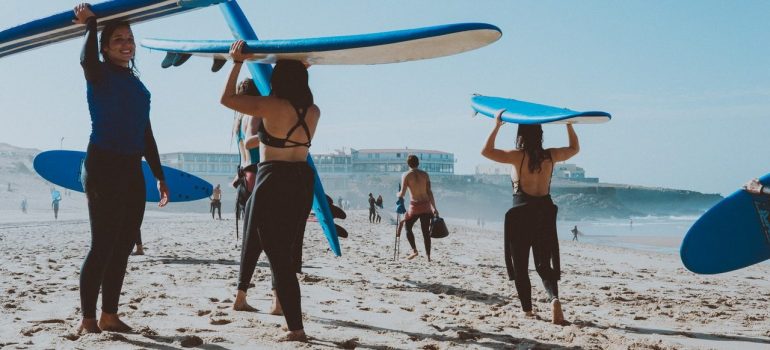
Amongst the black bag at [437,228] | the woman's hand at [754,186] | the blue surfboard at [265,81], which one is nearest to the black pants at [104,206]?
the blue surfboard at [265,81]

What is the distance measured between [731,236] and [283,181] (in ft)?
12.1

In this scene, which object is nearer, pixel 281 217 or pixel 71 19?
pixel 281 217

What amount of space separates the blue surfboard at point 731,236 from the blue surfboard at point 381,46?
285cm

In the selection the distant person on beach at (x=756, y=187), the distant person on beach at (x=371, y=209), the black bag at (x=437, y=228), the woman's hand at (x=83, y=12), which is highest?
the woman's hand at (x=83, y=12)

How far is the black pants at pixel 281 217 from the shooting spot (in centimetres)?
295

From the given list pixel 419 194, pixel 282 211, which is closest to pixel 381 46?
pixel 282 211

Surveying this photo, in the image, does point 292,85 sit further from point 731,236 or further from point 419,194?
point 419,194

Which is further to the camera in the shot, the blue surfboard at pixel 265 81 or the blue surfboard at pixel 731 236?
the blue surfboard at pixel 265 81

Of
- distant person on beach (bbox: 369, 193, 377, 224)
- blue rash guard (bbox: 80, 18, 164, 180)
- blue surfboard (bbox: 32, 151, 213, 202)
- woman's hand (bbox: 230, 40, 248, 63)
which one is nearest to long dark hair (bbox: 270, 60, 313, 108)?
woman's hand (bbox: 230, 40, 248, 63)

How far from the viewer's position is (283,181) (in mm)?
2955

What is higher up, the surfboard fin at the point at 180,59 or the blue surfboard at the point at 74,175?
the surfboard fin at the point at 180,59

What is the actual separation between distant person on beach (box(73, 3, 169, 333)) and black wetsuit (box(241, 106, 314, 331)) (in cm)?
63

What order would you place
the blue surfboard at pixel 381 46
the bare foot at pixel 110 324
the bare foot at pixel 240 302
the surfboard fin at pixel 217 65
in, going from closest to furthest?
1. the blue surfboard at pixel 381 46
2. the bare foot at pixel 110 324
3. the surfboard fin at pixel 217 65
4. the bare foot at pixel 240 302

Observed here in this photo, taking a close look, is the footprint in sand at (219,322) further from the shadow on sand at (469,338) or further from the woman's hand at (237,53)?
the woman's hand at (237,53)
